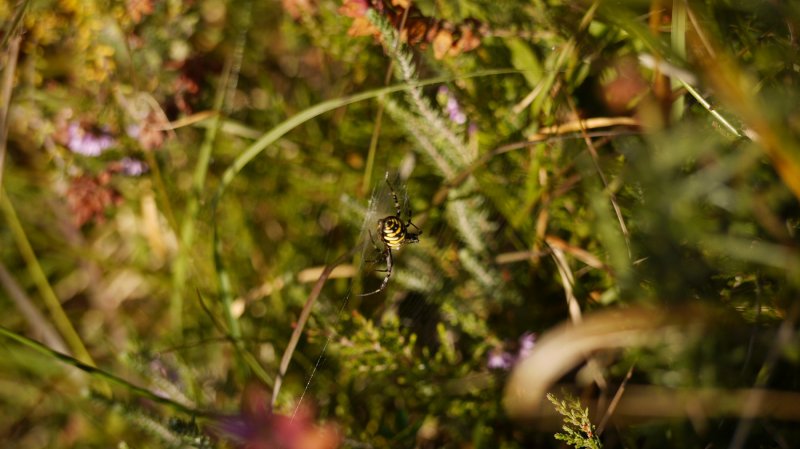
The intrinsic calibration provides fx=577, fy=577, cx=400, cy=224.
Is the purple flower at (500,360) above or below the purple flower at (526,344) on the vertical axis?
below

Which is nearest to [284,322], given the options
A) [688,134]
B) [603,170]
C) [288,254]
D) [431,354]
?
[288,254]

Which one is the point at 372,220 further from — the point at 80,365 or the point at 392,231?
the point at 80,365

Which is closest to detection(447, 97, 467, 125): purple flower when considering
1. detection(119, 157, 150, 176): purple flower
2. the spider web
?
the spider web

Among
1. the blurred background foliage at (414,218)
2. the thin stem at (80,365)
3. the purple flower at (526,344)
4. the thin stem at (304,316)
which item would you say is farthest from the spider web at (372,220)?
the purple flower at (526,344)

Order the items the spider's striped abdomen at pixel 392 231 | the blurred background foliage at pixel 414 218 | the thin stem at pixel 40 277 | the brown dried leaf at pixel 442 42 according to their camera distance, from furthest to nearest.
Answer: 1. the thin stem at pixel 40 277
2. the brown dried leaf at pixel 442 42
3. the spider's striped abdomen at pixel 392 231
4. the blurred background foliage at pixel 414 218

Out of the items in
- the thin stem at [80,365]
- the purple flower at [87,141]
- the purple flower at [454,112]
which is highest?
the purple flower at [454,112]

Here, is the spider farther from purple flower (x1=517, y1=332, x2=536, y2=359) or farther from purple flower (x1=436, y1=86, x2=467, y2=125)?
purple flower (x1=517, y1=332, x2=536, y2=359)

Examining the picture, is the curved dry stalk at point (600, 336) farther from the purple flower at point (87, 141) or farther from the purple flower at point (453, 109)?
the purple flower at point (87, 141)
